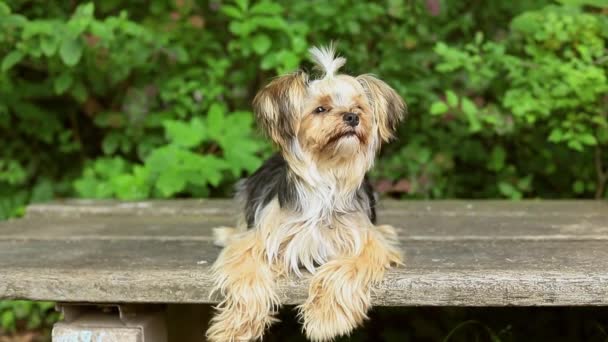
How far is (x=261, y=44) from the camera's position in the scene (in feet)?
15.7

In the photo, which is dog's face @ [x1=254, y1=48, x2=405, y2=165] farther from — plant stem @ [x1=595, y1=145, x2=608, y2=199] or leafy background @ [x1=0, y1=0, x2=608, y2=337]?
plant stem @ [x1=595, y1=145, x2=608, y2=199]

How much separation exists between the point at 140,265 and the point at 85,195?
239cm

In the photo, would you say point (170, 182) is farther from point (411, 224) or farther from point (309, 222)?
point (309, 222)

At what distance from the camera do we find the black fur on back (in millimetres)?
2756

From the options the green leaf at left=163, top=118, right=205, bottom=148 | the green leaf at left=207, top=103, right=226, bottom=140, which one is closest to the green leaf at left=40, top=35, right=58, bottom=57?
the green leaf at left=163, top=118, right=205, bottom=148

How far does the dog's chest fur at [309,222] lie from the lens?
2676 mm

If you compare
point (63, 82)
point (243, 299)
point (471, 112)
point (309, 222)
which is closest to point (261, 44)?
point (63, 82)

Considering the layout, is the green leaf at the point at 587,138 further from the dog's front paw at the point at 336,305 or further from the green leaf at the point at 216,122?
the dog's front paw at the point at 336,305

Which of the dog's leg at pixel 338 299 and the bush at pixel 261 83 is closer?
the dog's leg at pixel 338 299

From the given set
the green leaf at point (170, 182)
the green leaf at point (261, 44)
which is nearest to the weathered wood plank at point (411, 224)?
the green leaf at point (170, 182)

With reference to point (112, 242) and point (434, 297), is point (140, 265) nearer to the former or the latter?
point (112, 242)

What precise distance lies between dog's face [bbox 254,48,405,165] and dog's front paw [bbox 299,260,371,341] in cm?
45

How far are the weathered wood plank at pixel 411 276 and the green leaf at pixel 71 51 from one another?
1603 millimetres

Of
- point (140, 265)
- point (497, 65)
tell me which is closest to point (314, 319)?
point (140, 265)
